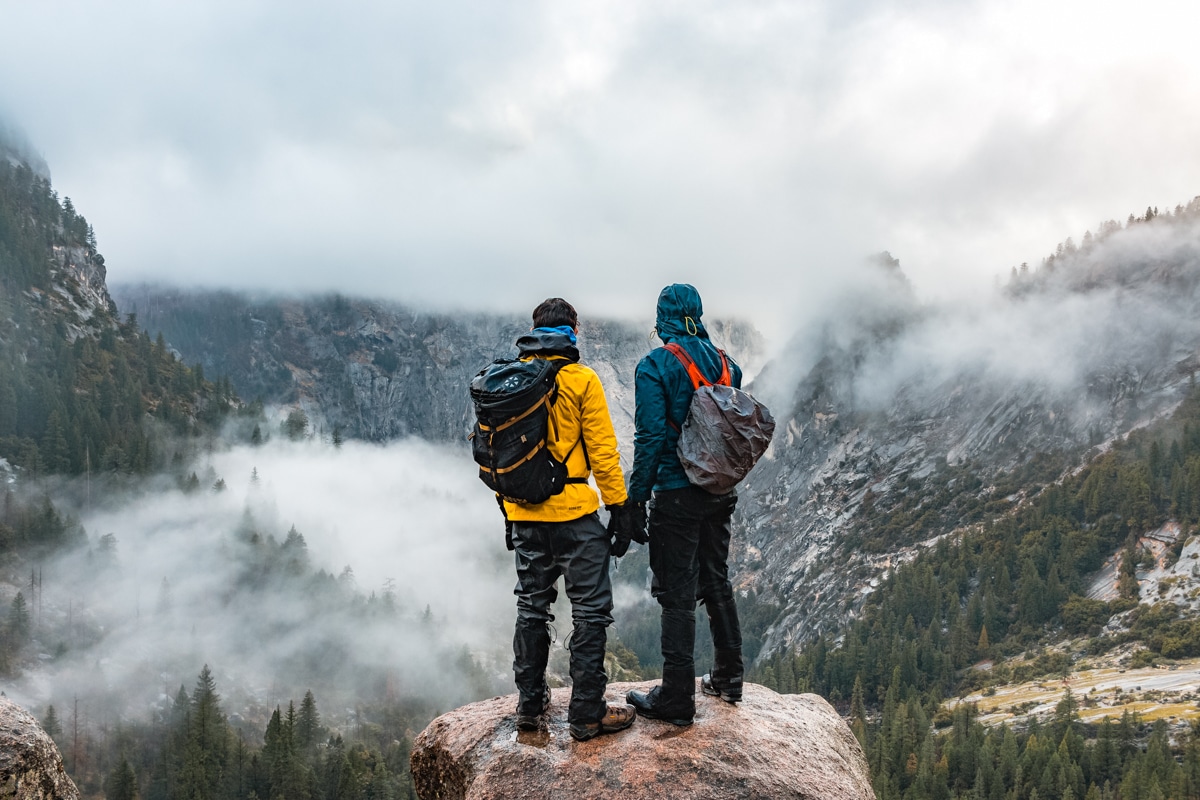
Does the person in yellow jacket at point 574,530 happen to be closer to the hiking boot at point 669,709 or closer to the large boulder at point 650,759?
the large boulder at point 650,759

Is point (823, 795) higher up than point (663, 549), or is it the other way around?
point (663, 549)

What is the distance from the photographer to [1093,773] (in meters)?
97.6

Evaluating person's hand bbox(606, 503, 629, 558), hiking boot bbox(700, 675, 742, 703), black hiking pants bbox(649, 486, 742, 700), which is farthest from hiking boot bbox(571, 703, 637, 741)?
person's hand bbox(606, 503, 629, 558)

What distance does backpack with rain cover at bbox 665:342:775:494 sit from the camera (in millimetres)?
10406

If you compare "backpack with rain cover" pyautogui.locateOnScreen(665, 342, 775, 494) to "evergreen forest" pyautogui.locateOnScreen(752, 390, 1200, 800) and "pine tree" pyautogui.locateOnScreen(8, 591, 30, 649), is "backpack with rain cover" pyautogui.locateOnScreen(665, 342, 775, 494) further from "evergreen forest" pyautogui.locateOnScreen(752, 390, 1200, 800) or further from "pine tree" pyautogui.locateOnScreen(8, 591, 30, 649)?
"pine tree" pyautogui.locateOnScreen(8, 591, 30, 649)

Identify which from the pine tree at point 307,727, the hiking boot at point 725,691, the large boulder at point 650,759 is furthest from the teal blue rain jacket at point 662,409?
the pine tree at point 307,727

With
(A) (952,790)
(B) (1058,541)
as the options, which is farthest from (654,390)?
(B) (1058,541)

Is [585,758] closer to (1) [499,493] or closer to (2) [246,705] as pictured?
(1) [499,493]

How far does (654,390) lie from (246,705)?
175 m

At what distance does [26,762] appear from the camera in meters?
11.0

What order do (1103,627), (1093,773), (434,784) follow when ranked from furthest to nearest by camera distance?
(1103,627) < (1093,773) < (434,784)

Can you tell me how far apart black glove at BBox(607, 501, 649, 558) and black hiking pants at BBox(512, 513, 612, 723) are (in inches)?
8.9

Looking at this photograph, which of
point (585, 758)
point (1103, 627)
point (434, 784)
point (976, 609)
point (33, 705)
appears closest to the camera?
point (585, 758)

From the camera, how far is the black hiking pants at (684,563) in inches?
425
